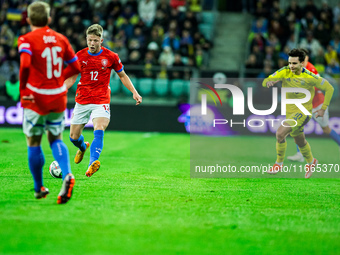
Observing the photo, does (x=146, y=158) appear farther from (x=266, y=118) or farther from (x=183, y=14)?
(x=183, y=14)

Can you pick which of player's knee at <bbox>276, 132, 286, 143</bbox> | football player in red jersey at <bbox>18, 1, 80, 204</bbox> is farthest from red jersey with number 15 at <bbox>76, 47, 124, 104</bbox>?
player's knee at <bbox>276, 132, 286, 143</bbox>

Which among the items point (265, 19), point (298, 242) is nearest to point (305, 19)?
point (265, 19)

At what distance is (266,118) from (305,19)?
6.24 metres

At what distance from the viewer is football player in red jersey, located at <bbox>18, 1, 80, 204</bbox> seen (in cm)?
549

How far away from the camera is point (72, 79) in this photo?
23.0 ft

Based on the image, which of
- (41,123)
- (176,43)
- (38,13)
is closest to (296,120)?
(41,123)

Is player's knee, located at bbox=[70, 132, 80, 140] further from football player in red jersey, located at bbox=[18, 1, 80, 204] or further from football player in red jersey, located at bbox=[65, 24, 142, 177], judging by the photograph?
football player in red jersey, located at bbox=[18, 1, 80, 204]

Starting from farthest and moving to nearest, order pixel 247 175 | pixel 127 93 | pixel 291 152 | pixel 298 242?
pixel 127 93 → pixel 291 152 → pixel 247 175 → pixel 298 242

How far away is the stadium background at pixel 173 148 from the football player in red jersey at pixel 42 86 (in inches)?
22.8

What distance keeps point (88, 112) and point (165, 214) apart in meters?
3.04

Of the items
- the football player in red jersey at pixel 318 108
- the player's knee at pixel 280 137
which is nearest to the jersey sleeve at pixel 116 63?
the player's knee at pixel 280 137

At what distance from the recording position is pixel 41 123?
5645 millimetres

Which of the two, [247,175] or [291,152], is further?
[291,152]

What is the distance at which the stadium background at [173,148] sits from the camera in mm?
4766
